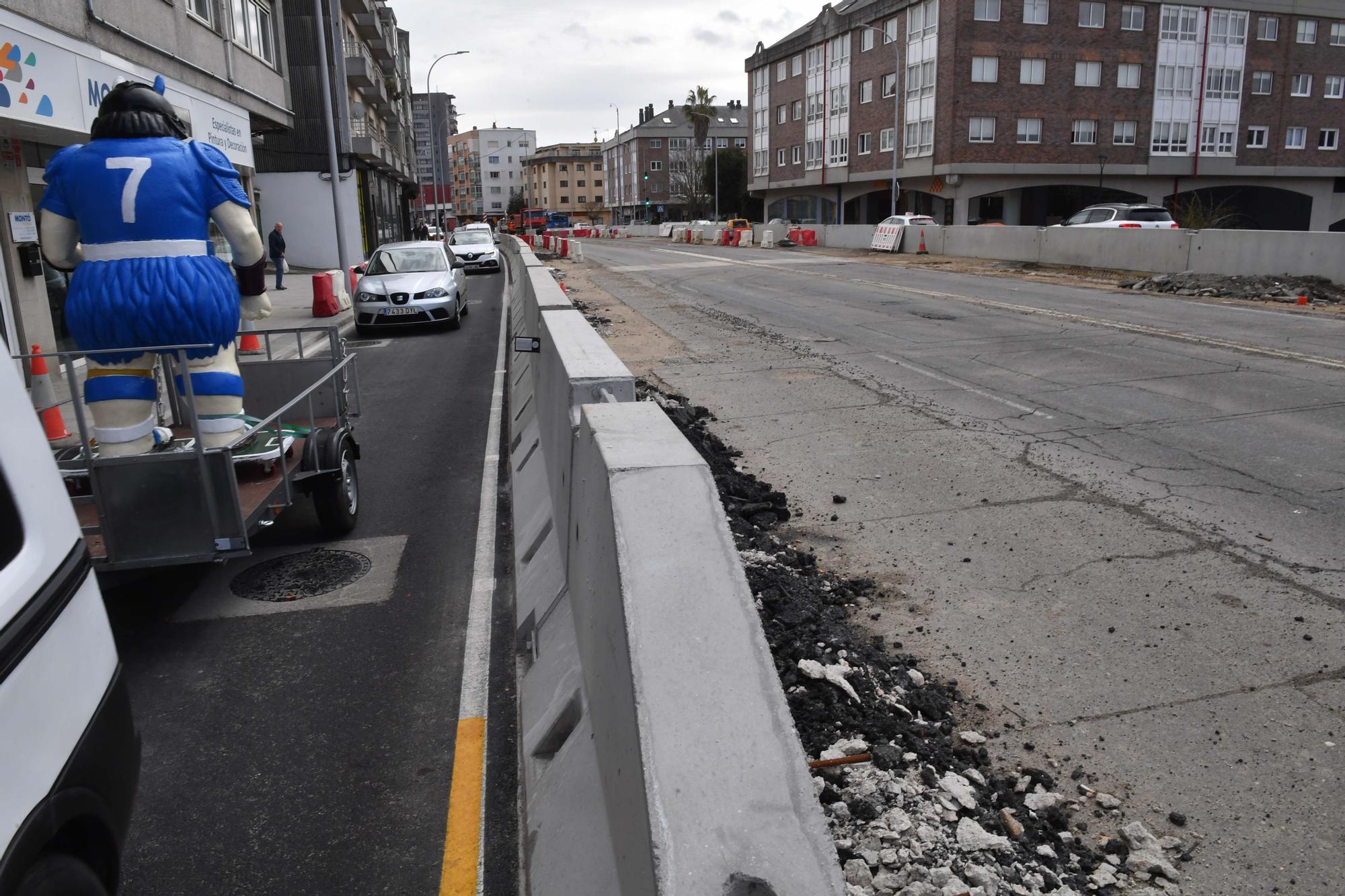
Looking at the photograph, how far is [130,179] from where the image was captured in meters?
5.18

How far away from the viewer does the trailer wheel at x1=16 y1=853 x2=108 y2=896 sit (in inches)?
77.4

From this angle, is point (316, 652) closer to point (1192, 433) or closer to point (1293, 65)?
point (1192, 433)

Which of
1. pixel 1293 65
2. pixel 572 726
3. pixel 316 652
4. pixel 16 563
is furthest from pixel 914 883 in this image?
pixel 1293 65

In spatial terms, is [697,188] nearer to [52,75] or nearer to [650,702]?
[52,75]

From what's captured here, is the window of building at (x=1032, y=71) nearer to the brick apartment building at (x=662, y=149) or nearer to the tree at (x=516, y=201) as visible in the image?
the brick apartment building at (x=662, y=149)

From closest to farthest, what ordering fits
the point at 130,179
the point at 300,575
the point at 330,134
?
the point at 130,179 → the point at 300,575 → the point at 330,134

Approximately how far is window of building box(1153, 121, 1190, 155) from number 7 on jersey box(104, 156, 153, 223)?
6325cm

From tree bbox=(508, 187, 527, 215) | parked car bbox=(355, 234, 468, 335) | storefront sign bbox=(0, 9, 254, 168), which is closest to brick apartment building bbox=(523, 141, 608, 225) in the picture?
tree bbox=(508, 187, 527, 215)

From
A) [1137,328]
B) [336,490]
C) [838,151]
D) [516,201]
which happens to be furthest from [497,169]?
[336,490]

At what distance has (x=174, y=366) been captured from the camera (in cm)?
606

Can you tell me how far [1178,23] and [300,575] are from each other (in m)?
65.1

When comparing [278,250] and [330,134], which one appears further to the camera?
[278,250]

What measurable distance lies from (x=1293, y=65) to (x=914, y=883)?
72.7m

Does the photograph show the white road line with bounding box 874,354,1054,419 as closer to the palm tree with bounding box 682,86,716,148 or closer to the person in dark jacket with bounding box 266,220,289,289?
the person in dark jacket with bounding box 266,220,289,289
